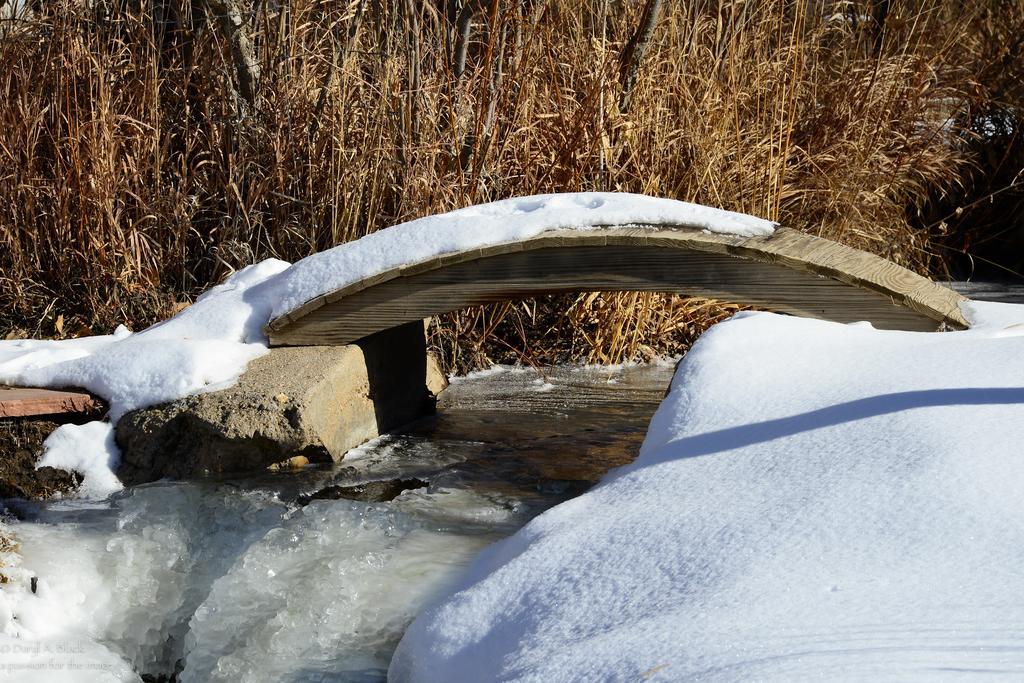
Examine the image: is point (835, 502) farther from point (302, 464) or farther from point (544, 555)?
point (302, 464)

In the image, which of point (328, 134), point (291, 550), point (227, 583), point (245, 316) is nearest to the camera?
point (227, 583)

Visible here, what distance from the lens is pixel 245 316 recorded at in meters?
3.77

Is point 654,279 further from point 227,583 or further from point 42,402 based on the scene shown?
point 42,402

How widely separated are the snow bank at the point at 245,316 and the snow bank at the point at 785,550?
3.19 ft

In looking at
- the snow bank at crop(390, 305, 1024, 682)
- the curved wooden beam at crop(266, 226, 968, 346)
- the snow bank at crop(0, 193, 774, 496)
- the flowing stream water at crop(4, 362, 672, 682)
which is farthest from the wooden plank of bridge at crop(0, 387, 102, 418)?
the snow bank at crop(390, 305, 1024, 682)

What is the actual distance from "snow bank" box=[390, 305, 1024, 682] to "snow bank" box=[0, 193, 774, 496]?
97cm

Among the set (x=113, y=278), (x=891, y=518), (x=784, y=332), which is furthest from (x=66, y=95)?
(x=891, y=518)

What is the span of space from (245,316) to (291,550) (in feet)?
3.93

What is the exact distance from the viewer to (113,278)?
15.7ft

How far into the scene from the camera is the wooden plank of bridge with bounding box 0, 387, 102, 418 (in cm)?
331

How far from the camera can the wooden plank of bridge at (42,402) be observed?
10.9 ft

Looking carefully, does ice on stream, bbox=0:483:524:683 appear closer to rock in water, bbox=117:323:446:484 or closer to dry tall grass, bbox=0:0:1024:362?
rock in water, bbox=117:323:446:484

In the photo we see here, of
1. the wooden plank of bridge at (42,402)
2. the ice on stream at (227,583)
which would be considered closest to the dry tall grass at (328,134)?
the wooden plank of bridge at (42,402)

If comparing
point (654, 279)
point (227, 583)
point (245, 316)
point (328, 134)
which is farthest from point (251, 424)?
point (328, 134)
